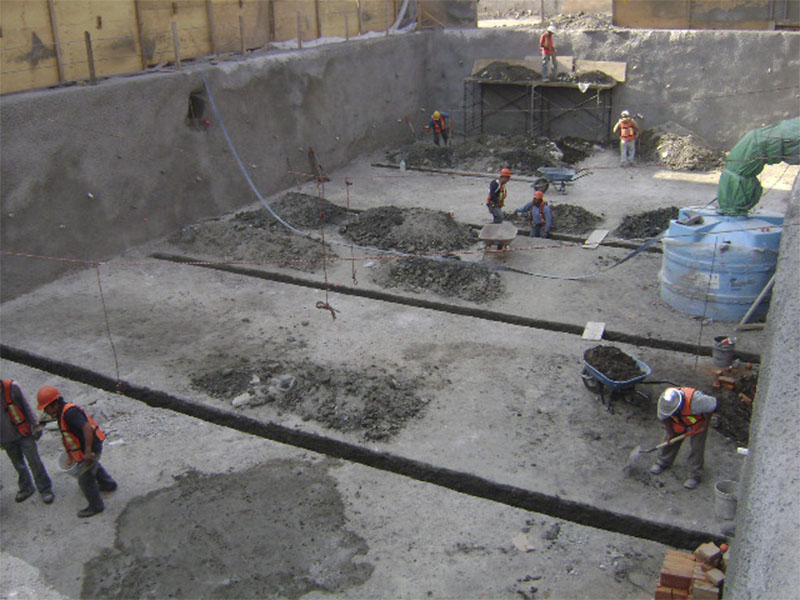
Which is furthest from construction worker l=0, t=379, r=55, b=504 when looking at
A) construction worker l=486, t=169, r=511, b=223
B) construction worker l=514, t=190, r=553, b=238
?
construction worker l=514, t=190, r=553, b=238

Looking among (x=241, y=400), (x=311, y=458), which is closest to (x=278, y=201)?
(x=241, y=400)

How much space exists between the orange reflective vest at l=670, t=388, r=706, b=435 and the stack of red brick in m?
1.39

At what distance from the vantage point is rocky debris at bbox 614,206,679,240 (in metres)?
14.6

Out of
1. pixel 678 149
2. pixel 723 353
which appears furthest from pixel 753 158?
pixel 678 149

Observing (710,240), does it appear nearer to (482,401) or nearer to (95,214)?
(482,401)

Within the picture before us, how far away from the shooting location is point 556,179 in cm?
1764

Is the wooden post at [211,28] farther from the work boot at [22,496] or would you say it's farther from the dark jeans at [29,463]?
the work boot at [22,496]

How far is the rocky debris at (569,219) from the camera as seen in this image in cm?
1508

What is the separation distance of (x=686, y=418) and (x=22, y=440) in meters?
6.54

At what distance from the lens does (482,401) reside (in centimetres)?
920

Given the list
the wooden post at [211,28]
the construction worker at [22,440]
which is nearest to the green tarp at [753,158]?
the construction worker at [22,440]

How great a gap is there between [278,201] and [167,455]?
9.12 m

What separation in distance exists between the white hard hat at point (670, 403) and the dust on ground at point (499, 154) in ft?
41.5

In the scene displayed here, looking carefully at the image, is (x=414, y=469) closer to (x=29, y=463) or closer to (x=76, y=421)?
(x=76, y=421)
